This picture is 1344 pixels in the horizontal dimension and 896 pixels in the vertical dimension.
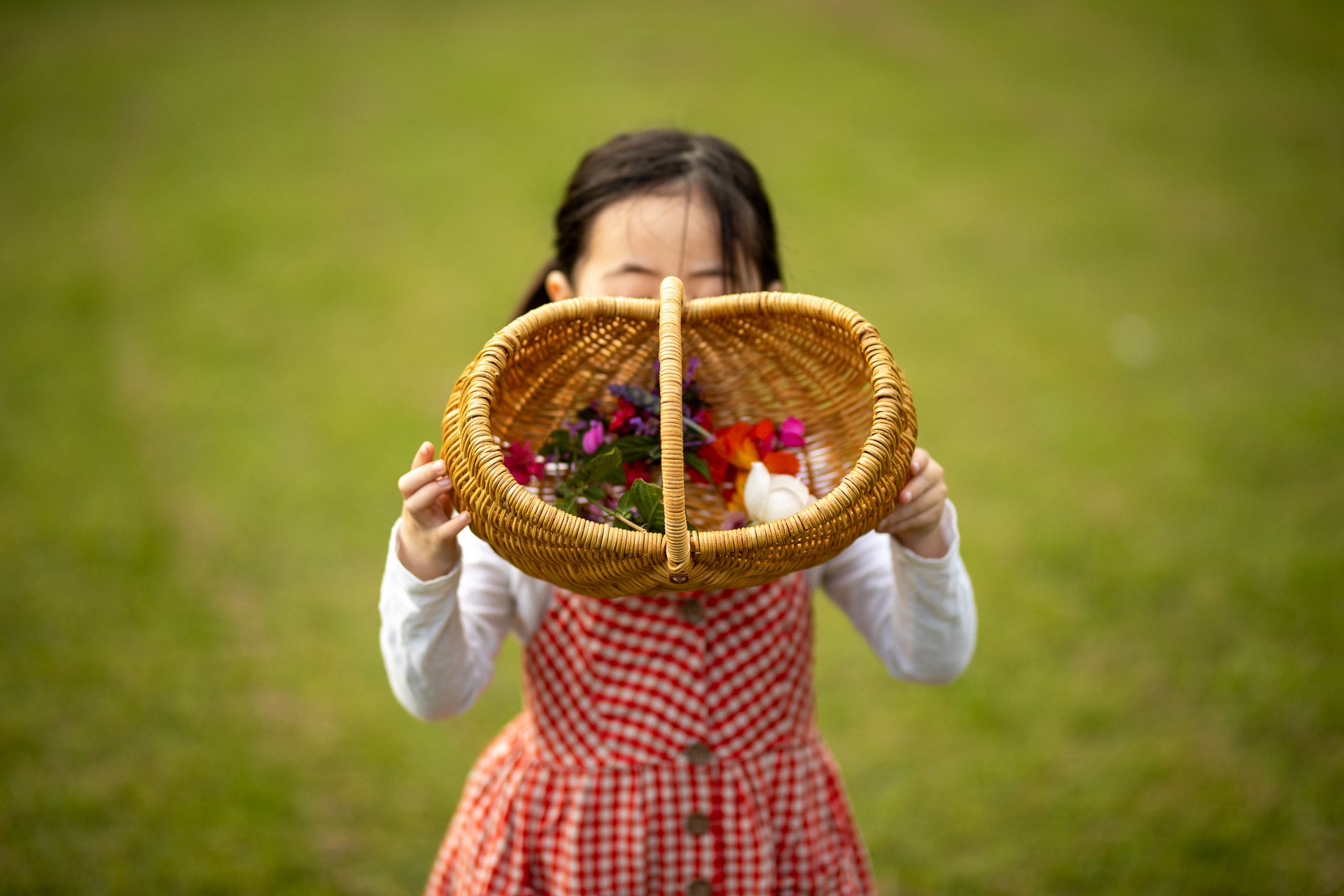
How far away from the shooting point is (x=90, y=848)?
2.07m

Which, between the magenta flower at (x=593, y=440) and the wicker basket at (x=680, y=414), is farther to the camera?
the magenta flower at (x=593, y=440)

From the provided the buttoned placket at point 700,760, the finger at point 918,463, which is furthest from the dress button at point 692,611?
the finger at point 918,463

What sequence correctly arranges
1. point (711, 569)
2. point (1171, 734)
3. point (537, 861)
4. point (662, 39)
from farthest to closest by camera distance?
point (662, 39) → point (1171, 734) → point (537, 861) → point (711, 569)

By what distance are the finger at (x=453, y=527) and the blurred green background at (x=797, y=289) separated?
1216 millimetres

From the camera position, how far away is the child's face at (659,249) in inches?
52.9

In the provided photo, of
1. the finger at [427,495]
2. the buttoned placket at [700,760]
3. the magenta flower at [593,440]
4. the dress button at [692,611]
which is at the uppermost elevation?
the magenta flower at [593,440]

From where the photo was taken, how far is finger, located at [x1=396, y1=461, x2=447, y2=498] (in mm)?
1123

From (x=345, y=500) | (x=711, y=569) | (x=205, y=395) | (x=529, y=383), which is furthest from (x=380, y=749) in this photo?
(x=205, y=395)

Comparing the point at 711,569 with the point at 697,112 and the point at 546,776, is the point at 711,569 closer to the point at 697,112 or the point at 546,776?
the point at 546,776

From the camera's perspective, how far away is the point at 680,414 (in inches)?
39.8

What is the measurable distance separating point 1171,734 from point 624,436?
1.69 m

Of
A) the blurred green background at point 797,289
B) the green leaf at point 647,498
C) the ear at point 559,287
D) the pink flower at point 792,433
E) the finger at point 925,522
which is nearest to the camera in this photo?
the green leaf at point 647,498

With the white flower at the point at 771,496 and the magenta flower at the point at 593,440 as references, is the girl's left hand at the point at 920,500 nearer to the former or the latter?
the white flower at the point at 771,496

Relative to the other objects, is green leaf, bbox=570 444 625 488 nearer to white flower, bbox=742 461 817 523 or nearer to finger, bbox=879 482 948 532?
white flower, bbox=742 461 817 523
